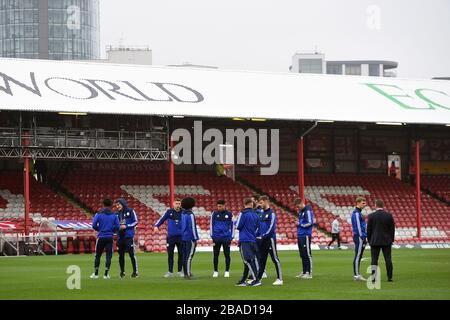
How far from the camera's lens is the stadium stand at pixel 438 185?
5804 cm

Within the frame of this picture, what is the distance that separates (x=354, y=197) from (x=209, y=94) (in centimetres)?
1195

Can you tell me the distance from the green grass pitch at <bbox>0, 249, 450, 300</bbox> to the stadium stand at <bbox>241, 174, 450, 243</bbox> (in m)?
18.7

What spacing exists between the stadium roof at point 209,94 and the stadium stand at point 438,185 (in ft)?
21.4

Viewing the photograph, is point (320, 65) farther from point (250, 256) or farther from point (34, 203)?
point (250, 256)

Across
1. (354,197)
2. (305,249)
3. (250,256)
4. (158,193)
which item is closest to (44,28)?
(354,197)

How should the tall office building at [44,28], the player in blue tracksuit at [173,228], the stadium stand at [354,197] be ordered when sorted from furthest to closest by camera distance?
the tall office building at [44,28] < the stadium stand at [354,197] < the player in blue tracksuit at [173,228]

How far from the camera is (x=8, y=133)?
1676 inches

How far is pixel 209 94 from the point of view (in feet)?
156

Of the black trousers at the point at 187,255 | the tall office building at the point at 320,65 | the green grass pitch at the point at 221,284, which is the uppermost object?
the tall office building at the point at 320,65

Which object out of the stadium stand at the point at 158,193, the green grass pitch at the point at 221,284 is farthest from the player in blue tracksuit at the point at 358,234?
the stadium stand at the point at 158,193

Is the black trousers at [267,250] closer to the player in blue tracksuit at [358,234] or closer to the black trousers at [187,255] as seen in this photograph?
the player in blue tracksuit at [358,234]

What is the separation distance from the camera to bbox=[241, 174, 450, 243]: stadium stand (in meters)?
51.2
